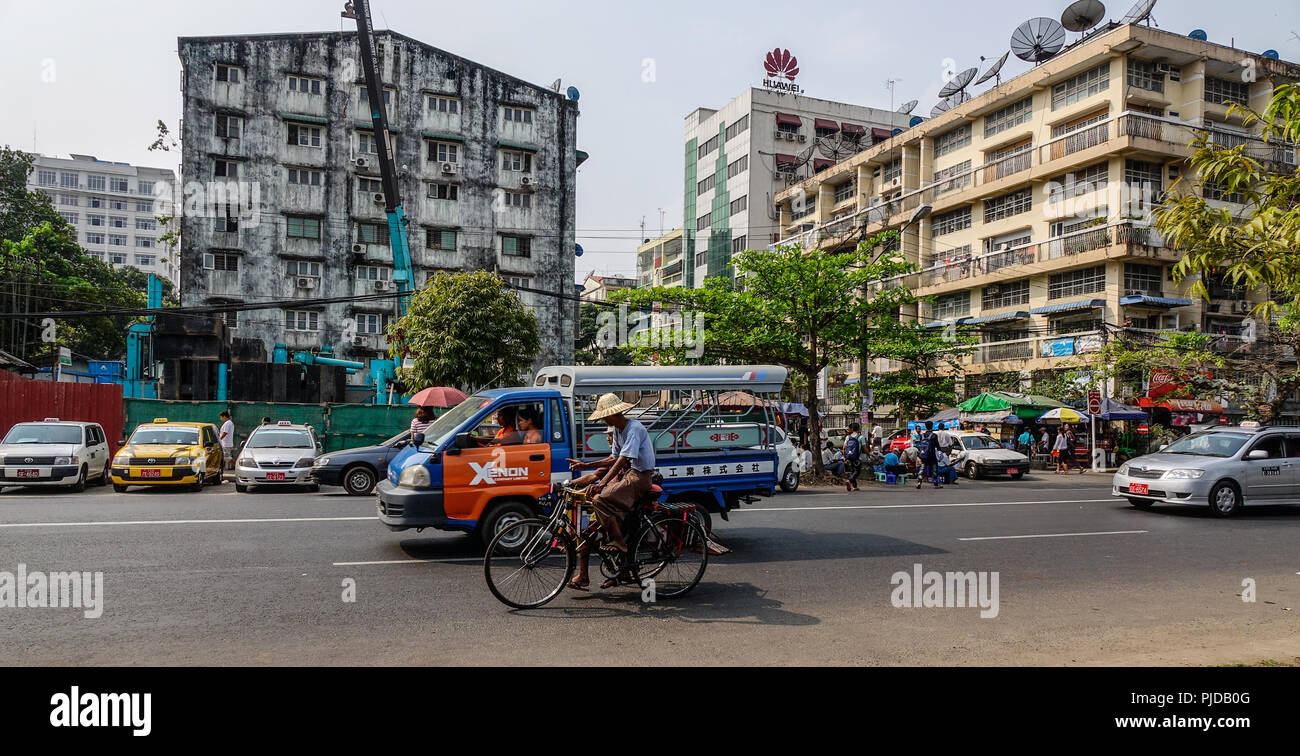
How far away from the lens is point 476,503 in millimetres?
9352

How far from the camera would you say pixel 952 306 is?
143ft

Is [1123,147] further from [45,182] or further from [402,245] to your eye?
[45,182]

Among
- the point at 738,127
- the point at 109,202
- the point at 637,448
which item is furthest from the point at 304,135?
the point at 109,202

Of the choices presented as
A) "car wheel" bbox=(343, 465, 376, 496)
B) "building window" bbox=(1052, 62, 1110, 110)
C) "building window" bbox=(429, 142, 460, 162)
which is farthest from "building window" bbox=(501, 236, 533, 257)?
"car wheel" bbox=(343, 465, 376, 496)

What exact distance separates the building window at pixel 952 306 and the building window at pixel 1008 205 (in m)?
3.94

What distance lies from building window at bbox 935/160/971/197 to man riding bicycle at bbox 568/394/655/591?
128 feet

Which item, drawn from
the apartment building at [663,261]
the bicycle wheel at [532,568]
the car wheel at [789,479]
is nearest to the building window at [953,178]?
the apartment building at [663,261]

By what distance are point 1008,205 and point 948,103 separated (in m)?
10.9

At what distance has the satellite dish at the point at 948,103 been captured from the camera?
46850mm

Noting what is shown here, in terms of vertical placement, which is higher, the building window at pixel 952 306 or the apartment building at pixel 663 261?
the apartment building at pixel 663 261

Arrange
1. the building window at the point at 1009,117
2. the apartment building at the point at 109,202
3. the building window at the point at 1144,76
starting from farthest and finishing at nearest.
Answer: the apartment building at the point at 109,202, the building window at the point at 1009,117, the building window at the point at 1144,76

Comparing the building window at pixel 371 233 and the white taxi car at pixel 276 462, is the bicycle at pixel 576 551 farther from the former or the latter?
the building window at pixel 371 233

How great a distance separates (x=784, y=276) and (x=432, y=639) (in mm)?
18474

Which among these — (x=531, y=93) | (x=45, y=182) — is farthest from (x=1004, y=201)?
(x=45, y=182)
